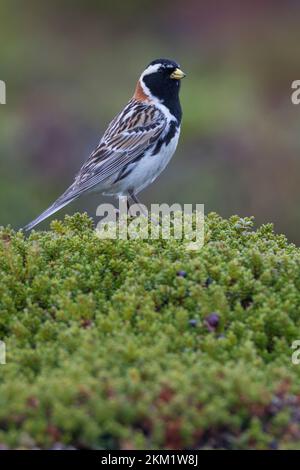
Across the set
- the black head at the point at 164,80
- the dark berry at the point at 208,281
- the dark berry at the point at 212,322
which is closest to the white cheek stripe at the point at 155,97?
the black head at the point at 164,80

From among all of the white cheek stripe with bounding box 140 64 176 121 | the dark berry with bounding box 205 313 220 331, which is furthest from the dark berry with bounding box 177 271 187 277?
the white cheek stripe with bounding box 140 64 176 121

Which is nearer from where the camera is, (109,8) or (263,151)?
(263,151)

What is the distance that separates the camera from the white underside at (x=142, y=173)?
9289 millimetres

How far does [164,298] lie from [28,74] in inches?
580

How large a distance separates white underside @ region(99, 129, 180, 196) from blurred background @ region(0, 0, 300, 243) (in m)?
5.25

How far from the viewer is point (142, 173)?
30.5 ft

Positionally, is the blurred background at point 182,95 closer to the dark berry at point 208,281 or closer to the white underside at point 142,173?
the white underside at point 142,173

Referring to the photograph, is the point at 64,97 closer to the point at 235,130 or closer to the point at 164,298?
the point at 235,130

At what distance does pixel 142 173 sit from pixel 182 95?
31.1 ft

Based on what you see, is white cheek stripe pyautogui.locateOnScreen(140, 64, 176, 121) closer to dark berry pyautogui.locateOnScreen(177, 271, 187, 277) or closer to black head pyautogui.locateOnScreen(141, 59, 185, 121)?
black head pyautogui.locateOnScreen(141, 59, 185, 121)

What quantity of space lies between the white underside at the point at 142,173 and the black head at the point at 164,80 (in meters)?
0.54

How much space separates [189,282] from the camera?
19.2 ft

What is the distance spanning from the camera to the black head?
32.1ft

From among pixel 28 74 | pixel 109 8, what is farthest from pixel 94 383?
pixel 109 8
